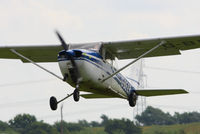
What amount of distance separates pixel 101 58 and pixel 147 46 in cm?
245

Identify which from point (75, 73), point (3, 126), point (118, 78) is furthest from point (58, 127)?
point (75, 73)

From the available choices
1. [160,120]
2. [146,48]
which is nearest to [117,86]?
[146,48]

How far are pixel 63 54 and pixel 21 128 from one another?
28.6 m

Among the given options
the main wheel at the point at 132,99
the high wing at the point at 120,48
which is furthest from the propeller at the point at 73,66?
the main wheel at the point at 132,99

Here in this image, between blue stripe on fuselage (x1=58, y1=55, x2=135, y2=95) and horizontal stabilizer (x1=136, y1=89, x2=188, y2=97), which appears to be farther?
horizontal stabilizer (x1=136, y1=89, x2=188, y2=97)

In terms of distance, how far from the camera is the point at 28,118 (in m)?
50.4

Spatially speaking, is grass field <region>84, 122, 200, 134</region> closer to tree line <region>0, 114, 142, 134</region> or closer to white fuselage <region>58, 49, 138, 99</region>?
tree line <region>0, 114, 142, 134</region>

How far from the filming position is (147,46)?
21781mm

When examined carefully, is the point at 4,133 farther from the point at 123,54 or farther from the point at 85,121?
the point at 123,54

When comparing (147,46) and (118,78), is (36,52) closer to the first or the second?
(118,78)

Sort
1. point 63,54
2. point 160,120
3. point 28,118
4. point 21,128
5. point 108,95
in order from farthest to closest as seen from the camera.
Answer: point 160,120
point 28,118
point 21,128
point 108,95
point 63,54

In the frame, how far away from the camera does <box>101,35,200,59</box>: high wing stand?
68.9 ft

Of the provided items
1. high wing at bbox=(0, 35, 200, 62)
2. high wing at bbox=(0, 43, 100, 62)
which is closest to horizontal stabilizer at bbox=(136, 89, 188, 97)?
high wing at bbox=(0, 35, 200, 62)

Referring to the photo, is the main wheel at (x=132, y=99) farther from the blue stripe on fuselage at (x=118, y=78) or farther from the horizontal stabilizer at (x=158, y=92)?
the horizontal stabilizer at (x=158, y=92)
